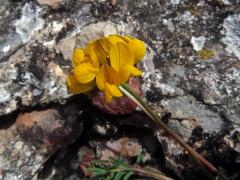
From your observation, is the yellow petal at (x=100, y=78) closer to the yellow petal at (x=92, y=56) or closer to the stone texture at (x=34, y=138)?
the yellow petal at (x=92, y=56)

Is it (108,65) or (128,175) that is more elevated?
(108,65)

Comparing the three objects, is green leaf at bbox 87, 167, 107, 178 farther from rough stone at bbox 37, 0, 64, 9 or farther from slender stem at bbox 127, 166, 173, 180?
rough stone at bbox 37, 0, 64, 9

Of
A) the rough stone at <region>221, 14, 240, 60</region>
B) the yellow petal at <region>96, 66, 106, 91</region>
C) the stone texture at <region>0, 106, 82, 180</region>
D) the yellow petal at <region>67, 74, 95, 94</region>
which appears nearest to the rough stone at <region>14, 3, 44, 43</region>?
the stone texture at <region>0, 106, 82, 180</region>

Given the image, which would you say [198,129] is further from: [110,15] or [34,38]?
[34,38]

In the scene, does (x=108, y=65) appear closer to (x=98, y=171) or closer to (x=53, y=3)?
(x=98, y=171)

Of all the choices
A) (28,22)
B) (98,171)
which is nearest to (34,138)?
(98,171)

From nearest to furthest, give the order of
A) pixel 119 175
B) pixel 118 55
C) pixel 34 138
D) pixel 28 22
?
pixel 118 55, pixel 119 175, pixel 34 138, pixel 28 22

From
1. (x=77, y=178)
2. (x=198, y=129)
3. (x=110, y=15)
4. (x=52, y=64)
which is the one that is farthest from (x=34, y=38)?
(x=198, y=129)
